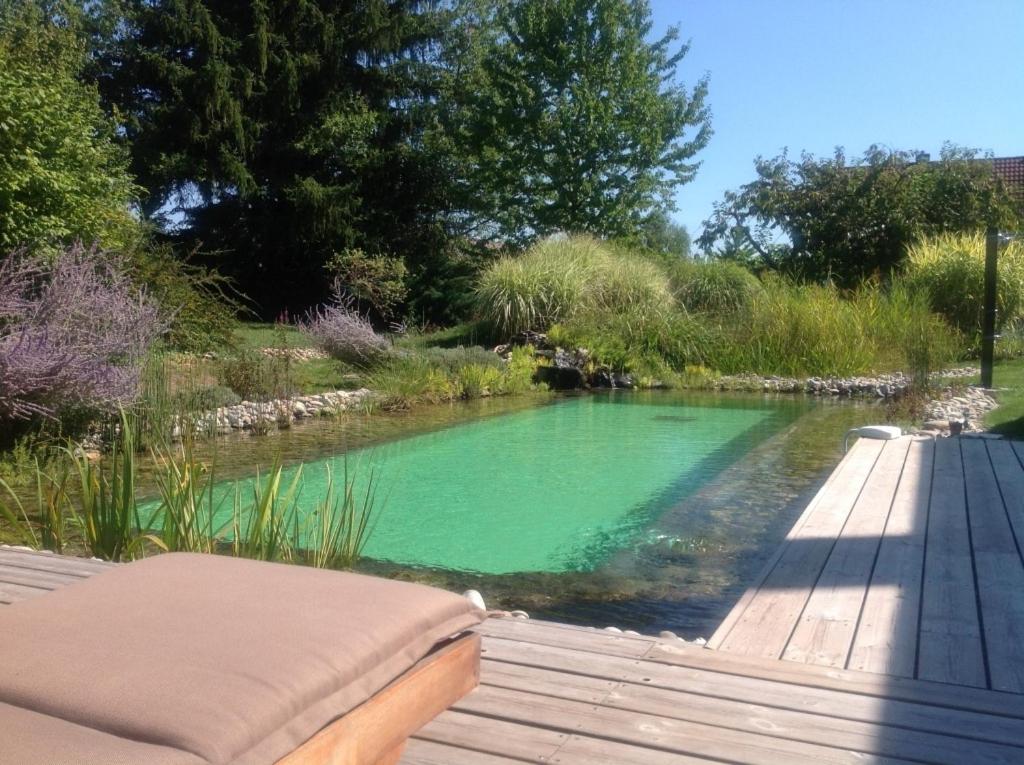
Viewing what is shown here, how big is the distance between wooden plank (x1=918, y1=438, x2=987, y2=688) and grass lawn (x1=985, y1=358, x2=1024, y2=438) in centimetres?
312

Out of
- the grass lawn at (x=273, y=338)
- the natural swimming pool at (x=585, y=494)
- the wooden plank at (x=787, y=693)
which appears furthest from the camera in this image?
the grass lawn at (x=273, y=338)


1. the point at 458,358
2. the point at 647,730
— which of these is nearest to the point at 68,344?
the point at 647,730

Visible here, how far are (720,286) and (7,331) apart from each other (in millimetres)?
11575

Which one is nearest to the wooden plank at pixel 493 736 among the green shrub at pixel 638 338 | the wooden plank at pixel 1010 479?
the wooden plank at pixel 1010 479

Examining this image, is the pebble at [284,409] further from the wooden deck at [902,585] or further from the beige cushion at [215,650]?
the beige cushion at [215,650]

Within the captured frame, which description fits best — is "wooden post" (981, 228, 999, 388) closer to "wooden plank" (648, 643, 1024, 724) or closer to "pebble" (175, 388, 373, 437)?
"pebble" (175, 388, 373, 437)

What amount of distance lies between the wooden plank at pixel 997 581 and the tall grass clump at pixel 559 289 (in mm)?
9751

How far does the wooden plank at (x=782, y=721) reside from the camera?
6.09 feet

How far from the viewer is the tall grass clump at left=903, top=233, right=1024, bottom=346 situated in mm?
14484

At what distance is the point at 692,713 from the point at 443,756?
54 cm

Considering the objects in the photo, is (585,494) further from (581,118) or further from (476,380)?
(581,118)

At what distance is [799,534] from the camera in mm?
3912

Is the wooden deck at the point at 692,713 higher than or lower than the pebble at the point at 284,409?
lower

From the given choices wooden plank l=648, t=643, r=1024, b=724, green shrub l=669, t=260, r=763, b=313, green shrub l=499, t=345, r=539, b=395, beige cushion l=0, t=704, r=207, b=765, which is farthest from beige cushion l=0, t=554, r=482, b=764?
green shrub l=669, t=260, r=763, b=313
